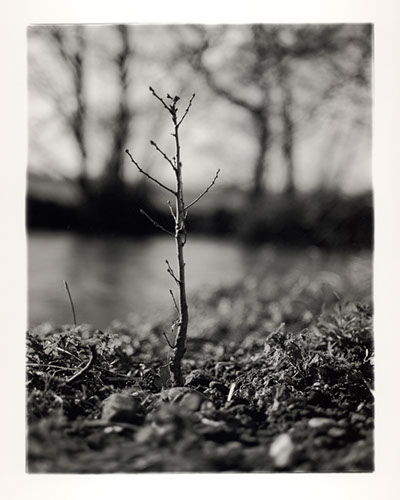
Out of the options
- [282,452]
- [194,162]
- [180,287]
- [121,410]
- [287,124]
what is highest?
[287,124]

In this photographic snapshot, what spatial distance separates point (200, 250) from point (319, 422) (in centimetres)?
432

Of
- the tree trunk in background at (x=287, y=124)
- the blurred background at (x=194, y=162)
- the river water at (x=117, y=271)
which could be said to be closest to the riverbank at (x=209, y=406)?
the river water at (x=117, y=271)

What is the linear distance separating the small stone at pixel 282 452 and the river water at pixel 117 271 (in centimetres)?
240

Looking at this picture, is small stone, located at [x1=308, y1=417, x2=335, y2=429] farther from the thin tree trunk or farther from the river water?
the river water

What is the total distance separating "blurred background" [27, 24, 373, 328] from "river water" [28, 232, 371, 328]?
2 centimetres

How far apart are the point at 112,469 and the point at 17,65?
1717 millimetres

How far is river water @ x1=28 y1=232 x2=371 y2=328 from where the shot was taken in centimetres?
479

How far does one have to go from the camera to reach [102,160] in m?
6.31

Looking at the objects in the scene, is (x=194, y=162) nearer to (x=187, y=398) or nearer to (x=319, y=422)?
(x=187, y=398)

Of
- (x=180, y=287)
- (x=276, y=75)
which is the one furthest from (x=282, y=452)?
(x=276, y=75)

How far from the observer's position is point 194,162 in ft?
19.5

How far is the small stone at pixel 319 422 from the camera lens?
2.15m

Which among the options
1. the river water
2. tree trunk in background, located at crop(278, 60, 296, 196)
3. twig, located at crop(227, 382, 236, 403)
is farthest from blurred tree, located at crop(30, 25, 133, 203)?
twig, located at crop(227, 382, 236, 403)

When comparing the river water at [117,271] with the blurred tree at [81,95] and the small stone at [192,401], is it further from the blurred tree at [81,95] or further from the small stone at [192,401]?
the small stone at [192,401]
